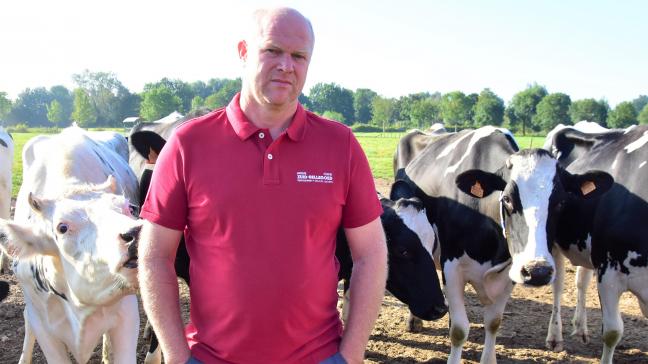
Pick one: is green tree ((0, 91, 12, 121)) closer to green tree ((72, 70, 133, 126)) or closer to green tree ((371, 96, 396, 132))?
green tree ((72, 70, 133, 126))

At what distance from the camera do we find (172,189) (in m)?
2.00

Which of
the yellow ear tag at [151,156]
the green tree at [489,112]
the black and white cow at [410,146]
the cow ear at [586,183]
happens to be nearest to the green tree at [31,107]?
the green tree at [489,112]

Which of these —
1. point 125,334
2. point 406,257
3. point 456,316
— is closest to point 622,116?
point 456,316

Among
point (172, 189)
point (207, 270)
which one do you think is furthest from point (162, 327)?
point (172, 189)

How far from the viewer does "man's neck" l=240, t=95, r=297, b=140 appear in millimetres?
2096

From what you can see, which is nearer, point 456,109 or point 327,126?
point 327,126

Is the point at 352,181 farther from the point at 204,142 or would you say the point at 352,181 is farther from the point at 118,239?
the point at 118,239

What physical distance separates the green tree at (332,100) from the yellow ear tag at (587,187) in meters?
98.1

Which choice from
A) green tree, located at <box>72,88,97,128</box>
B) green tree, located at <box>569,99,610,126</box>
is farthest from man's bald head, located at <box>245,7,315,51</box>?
green tree, located at <box>569,99,610,126</box>

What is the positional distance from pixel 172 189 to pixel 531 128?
8706 cm

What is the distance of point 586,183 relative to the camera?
444 cm

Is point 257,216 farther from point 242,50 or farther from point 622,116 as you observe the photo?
point 622,116

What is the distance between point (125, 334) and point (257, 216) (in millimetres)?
2097

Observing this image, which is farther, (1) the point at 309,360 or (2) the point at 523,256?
(2) the point at 523,256
